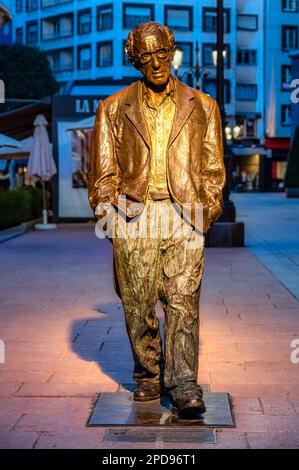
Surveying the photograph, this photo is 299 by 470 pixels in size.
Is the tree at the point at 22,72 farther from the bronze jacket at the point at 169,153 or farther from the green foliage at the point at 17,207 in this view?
the bronze jacket at the point at 169,153

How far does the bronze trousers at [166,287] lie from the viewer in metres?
4.63

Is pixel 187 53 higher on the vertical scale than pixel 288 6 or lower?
lower

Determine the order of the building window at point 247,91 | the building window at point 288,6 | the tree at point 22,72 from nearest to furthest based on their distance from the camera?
the tree at point 22,72 → the building window at point 288,6 → the building window at point 247,91

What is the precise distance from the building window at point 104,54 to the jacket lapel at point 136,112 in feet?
213

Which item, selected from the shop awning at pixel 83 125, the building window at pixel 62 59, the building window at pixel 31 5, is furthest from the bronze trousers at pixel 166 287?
the building window at pixel 31 5

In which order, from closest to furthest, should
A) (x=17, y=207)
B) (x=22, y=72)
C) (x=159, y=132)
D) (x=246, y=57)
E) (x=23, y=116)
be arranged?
(x=159, y=132)
(x=17, y=207)
(x=23, y=116)
(x=22, y=72)
(x=246, y=57)

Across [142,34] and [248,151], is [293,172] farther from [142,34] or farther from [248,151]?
[142,34]

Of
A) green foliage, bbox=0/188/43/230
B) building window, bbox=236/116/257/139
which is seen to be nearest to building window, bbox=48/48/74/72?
building window, bbox=236/116/257/139

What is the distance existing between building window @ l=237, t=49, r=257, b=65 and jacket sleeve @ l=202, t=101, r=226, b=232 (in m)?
67.9

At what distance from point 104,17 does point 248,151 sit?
14983 millimetres

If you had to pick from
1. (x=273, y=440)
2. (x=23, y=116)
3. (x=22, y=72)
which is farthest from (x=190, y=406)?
(x=22, y=72)

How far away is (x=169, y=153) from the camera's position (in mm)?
4695

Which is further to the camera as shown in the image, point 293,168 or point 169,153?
point 293,168

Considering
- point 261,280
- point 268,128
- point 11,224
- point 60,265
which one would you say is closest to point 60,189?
point 11,224
